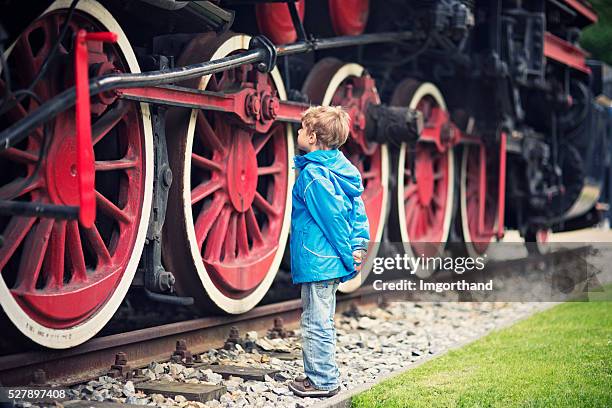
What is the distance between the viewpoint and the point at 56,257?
15.4 ft

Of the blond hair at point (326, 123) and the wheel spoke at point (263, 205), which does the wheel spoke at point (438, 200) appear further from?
the blond hair at point (326, 123)

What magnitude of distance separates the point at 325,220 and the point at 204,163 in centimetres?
151

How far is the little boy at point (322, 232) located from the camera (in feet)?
14.8

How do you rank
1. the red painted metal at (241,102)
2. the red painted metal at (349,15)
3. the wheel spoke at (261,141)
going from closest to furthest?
the red painted metal at (241,102), the wheel spoke at (261,141), the red painted metal at (349,15)

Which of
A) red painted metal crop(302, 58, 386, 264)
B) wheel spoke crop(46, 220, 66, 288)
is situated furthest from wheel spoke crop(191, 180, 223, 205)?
red painted metal crop(302, 58, 386, 264)

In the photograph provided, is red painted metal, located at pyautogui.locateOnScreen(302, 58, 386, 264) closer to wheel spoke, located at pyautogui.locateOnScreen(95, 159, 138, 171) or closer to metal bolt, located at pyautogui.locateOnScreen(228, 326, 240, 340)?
metal bolt, located at pyautogui.locateOnScreen(228, 326, 240, 340)

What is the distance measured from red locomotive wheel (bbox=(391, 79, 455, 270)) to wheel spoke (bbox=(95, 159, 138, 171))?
141 inches

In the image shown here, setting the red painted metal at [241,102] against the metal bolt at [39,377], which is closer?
the metal bolt at [39,377]

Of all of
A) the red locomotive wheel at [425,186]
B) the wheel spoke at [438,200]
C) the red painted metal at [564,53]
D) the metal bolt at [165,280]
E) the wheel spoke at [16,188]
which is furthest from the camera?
the red painted metal at [564,53]

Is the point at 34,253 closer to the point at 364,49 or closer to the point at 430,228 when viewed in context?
the point at 364,49

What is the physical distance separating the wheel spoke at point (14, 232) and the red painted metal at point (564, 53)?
289 inches

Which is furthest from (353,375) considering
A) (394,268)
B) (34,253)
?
(394,268)

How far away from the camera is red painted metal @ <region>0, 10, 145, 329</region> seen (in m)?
4.45


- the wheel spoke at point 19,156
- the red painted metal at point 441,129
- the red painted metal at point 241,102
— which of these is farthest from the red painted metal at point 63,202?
the red painted metal at point 441,129
